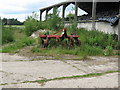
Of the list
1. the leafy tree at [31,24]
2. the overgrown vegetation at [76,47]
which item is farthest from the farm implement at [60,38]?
the leafy tree at [31,24]

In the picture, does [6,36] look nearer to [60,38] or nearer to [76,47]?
[60,38]

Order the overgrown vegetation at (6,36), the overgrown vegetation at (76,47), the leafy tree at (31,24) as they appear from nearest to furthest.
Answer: the overgrown vegetation at (76,47) → the overgrown vegetation at (6,36) → the leafy tree at (31,24)

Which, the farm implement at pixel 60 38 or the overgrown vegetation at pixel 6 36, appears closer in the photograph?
the farm implement at pixel 60 38

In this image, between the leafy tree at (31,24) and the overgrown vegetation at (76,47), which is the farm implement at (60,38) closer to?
the overgrown vegetation at (76,47)

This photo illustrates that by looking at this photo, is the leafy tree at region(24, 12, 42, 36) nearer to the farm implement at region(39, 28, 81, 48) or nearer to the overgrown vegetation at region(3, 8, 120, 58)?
the overgrown vegetation at region(3, 8, 120, 58)

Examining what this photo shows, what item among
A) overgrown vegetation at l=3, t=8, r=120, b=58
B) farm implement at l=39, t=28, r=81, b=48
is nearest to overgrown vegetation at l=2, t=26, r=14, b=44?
overgrown vegetation at l=3, t=8, r=120, b=58

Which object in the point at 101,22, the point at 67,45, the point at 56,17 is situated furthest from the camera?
the point at 56,17

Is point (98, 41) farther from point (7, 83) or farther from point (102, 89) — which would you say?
point (7, 83)

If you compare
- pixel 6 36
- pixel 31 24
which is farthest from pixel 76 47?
pixel 31 24

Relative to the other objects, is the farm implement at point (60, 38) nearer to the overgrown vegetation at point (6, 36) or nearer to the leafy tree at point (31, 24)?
the overgrown vegetation at point (6, 36)

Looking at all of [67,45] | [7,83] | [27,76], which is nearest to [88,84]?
[27,76]

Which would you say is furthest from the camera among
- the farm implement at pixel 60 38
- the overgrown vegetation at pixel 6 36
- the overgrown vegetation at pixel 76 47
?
the overgrown vegetation at pixel 6 36

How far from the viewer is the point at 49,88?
2.23m

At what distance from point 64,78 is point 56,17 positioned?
10233 mm
